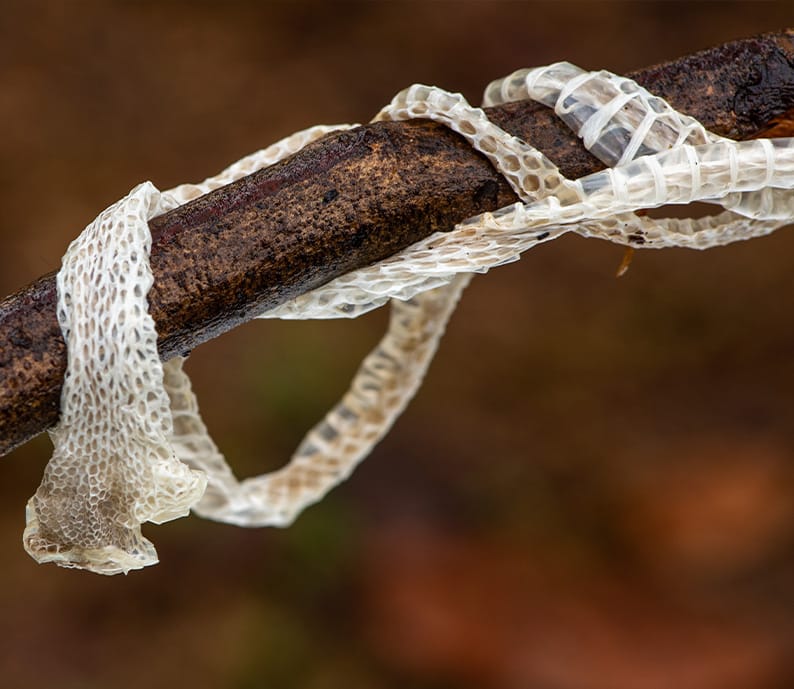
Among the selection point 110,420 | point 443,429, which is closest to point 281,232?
point 110,420

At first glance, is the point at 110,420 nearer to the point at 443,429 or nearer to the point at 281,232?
the point at 281,232

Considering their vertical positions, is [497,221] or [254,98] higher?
[254,98]

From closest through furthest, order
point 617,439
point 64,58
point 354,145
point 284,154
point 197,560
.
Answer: point 354,145 → point 284,154 → point 197,560 → point 617,439 → point 64,58

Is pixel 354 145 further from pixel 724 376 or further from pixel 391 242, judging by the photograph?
pixel 724 376

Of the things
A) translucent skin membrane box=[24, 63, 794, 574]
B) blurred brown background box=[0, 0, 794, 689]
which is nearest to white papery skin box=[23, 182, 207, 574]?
translucent skin membrane box=[24, 63, 794, 574]

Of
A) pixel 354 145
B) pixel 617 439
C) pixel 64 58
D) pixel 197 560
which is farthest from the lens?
pixel 64 58

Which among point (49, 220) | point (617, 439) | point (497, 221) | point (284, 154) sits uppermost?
point (49, 220)

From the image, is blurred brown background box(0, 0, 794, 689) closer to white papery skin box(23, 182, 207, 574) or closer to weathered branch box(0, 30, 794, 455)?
white papery skin box(23, 182, 207, 574)

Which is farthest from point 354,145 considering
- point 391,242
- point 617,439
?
point 617,439
